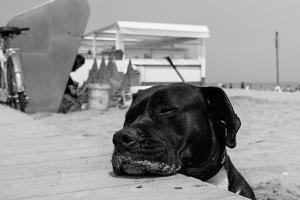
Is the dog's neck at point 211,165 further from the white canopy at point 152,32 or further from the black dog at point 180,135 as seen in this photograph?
the white canopy at point 152,32

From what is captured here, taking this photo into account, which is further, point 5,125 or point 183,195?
point 5,125

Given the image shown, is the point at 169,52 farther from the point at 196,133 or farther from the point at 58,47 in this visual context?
the point at 196,133

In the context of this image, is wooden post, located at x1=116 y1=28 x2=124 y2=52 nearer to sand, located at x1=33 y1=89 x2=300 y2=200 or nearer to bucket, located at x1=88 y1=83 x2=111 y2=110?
bucket, located at x1=88 y1=83 x2=111 y2=110

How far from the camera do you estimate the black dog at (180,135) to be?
2176 millimetres

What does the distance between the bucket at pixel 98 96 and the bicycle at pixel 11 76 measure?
7.42ft

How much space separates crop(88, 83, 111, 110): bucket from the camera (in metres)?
11.5

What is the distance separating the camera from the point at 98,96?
11617 millimetres

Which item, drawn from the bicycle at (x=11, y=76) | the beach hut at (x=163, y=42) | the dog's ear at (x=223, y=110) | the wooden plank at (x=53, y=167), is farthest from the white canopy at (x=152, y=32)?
the dog's ear at (x=223, y=110)

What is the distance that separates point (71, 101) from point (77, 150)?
8.24 m

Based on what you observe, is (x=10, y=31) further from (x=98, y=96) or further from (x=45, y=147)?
Result: (x=45, y=147)

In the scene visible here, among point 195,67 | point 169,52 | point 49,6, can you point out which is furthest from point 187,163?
point 169,52

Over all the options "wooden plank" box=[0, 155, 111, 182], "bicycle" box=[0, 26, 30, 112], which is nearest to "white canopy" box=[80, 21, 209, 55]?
"bicycle" box=[0, 26, 30, 112]

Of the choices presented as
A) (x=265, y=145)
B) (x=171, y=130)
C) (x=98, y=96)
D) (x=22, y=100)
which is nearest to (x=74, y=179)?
(x=171, y=130)

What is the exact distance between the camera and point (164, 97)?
2400 millimetres
